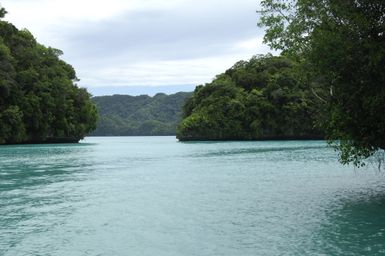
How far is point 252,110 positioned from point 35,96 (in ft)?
148

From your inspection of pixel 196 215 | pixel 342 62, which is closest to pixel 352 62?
pixel 342 62

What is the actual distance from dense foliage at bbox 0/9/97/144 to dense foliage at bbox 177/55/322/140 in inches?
998

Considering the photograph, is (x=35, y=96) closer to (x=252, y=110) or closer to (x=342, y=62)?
(x=252, y=110)

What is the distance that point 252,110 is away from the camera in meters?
98.5

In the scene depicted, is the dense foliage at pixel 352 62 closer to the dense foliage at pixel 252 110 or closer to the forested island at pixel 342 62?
the forested island at pixel 342 62

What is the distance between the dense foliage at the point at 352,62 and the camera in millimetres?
13242

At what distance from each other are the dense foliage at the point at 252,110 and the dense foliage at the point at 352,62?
77.1 metres

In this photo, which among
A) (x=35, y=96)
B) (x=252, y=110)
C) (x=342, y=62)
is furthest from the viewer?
(x=252, y=110)

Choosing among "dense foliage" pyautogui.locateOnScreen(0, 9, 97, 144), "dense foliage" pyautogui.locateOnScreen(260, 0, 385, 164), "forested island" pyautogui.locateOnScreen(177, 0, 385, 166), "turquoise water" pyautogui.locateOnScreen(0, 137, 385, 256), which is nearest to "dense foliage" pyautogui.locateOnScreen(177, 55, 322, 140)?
"dense foliage" pyautogui.locateOnScreen(0, 9, 97, 144)

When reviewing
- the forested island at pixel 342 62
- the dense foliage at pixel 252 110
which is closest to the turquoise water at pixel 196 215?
the forested island at pixel 342 62

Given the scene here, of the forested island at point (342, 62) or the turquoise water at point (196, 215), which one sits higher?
the forested island at point (342, 62)

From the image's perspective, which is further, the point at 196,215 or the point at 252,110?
the point at 252,110

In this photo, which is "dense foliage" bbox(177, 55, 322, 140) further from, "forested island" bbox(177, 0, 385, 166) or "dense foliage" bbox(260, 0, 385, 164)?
"dense foliage" bbox(260, 0, 385, 164)

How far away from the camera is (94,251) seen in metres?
10.5
